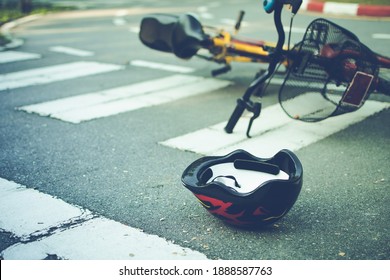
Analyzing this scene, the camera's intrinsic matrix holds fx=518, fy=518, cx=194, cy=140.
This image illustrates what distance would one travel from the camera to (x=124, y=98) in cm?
518

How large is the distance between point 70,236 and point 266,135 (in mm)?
2005

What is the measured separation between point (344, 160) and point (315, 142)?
1.30 ft

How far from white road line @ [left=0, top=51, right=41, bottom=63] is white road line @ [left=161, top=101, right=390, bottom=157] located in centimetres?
374

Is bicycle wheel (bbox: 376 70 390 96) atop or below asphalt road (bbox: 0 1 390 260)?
atop

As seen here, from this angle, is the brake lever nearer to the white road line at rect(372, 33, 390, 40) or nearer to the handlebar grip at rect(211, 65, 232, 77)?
the handlebar grip at rect(211, 65, 232, 77)

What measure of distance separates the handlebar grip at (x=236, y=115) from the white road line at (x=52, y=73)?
259 centimetres

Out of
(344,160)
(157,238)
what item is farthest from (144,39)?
(157,238)

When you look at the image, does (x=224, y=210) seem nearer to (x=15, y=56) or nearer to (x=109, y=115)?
(x=109, y=115)

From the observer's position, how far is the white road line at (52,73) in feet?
18.9

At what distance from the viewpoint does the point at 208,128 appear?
169 inches

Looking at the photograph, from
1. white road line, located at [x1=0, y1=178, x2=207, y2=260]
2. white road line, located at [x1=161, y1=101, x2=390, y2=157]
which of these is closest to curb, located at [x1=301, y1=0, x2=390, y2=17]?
white road line, located at [x1=161, y1=101, x2=390, y2=157]

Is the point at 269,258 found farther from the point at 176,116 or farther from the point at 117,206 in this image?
the point at 176,116

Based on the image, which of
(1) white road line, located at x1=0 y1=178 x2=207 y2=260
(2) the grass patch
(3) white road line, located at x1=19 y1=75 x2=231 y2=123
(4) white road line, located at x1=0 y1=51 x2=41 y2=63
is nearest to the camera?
(1) white road line, located at x1=0 y1=178 x2=207 y2=260

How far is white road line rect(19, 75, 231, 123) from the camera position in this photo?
15.4 feet
